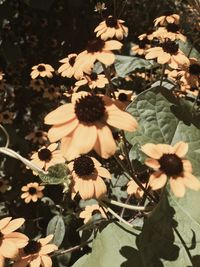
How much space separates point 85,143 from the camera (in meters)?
1.17

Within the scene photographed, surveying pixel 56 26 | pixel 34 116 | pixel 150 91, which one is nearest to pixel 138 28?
pixel 56 26

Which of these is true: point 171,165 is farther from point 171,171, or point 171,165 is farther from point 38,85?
point 38,85

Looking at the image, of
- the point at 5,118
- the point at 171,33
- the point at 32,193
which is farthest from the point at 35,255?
the point at 5,118

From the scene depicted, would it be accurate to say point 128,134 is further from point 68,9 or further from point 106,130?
point 68,9

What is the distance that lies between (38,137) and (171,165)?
1.97 metres

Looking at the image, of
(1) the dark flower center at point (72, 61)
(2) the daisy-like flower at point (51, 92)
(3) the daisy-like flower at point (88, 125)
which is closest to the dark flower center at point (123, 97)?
(1) the dark flower center at point (72, 61)

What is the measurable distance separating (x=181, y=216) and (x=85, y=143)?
2.07 feet

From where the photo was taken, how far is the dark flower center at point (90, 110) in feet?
4.09

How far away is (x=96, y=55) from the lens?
1.44m

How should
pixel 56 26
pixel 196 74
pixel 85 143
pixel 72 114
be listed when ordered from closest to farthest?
pixel 85 143, pixel 72 114, pixel 196 74, pixel 56 26

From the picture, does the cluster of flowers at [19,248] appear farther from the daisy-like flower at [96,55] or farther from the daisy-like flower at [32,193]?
the daisy-like flower at [32,193]

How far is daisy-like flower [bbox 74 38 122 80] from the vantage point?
1408 millimetres

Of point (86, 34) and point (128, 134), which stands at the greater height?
point (128, 134)

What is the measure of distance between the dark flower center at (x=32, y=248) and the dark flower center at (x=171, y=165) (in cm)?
76
